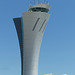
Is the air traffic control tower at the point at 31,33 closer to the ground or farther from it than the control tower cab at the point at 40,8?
closer to the ground

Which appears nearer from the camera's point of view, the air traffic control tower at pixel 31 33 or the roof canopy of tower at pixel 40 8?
the air traffic control tower at pixel 31 33

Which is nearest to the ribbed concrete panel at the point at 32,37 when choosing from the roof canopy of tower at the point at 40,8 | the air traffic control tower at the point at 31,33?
the air traffic control tower at the point at 31,33

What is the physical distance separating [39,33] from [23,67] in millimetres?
14492

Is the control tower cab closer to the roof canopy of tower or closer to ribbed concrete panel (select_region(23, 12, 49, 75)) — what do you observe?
the roof canopy of tower

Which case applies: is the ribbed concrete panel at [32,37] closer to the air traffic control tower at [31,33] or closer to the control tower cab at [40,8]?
the air traffic control tower at [31,33]

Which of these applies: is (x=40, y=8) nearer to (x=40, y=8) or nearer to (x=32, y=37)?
(x=40, y=8)

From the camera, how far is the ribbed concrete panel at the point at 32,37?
260ft

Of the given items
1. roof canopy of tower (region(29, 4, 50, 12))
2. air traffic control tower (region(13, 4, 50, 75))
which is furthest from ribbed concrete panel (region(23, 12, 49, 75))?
roof canopy of tower (region(29, 4, 50, 12))

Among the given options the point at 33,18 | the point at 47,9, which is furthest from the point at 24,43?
the point at 47,9

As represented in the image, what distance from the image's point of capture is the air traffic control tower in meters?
79.3

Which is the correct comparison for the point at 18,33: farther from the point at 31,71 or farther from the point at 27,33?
the point at 31,71

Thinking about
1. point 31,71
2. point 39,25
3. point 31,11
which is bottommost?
point 31,71

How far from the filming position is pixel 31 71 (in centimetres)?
8131

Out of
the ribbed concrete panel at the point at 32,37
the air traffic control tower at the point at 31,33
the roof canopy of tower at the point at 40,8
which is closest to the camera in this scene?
the ribbed concrete panel at the point at 32,37
